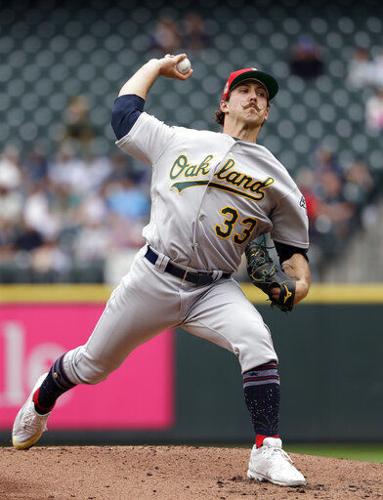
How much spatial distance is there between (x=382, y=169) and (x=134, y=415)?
3946 millimetres

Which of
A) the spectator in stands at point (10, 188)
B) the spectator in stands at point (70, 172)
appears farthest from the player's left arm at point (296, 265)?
the spectator in stands at point (70, 172)

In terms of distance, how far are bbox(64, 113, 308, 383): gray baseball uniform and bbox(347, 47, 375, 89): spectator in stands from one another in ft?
24.8

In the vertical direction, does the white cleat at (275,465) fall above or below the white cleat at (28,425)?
above

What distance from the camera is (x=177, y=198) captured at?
14.4ft

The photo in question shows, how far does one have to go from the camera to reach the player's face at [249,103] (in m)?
4.48

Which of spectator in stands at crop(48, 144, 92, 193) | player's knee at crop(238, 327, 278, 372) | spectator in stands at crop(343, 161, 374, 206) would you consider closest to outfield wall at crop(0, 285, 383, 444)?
spectator in stands at crop(343, 161, 374, 206)

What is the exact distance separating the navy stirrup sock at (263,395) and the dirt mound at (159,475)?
244mm

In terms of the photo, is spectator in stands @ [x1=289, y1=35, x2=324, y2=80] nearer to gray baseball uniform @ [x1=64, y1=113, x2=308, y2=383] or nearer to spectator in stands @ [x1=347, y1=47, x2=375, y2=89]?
spectator in stands @ [x1=347, y1=47, x2=375, y2=89]

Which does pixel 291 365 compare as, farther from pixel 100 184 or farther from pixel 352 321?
pixel 100 184

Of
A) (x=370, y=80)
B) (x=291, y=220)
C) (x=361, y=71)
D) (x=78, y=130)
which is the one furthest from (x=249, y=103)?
(x=361, y=71)

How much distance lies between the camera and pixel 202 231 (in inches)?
172

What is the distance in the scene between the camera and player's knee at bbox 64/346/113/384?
15.4 feet

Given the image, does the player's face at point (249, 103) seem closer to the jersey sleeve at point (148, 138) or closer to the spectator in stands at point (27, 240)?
the jersey sleeve at point (148, 138)

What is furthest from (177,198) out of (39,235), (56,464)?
(39,235)
